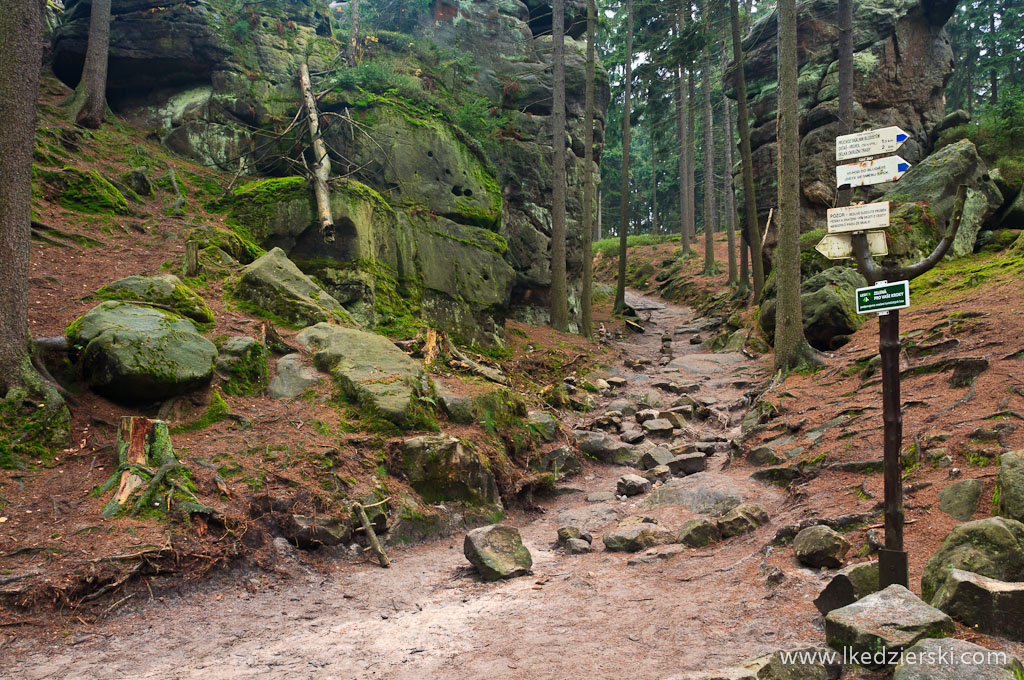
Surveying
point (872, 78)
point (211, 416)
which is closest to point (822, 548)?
point (211, 416)

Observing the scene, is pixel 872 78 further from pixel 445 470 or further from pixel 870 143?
pixel 445 470

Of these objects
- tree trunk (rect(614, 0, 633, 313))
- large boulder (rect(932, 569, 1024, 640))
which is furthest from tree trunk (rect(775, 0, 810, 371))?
tree trunk (rect(614, 0, 633, 313))

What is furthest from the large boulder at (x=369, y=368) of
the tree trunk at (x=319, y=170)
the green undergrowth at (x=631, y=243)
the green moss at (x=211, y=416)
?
the green undergrowth at (x=631, y=243)

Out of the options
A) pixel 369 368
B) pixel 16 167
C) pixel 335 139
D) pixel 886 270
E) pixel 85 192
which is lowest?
pixel 369 368

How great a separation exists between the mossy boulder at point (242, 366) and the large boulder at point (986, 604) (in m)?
8.26

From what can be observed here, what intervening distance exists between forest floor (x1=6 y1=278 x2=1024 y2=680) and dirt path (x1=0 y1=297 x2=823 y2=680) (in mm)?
19

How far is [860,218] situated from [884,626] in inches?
120

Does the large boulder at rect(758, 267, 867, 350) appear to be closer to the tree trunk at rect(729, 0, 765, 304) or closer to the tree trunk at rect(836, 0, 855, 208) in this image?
the tree trunk at rect(836, 0, 855, 208)

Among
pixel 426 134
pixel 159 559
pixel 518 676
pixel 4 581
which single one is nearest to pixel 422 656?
pixel 518 676

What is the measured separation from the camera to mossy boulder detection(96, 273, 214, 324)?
846 cm

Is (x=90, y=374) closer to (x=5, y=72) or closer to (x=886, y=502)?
(x=5, y=72)

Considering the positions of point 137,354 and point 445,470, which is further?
point 445,470

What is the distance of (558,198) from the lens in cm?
1998

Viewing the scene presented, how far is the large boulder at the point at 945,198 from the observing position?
46.8 feet
